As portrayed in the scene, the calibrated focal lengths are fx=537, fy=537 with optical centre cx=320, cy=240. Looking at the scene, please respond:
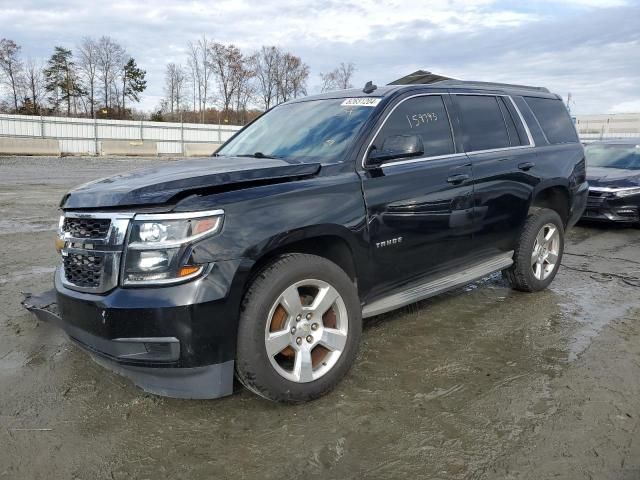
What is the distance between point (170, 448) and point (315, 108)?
9.04ft

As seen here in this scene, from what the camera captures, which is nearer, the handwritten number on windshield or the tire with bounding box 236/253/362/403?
the tire with bounding box 236/253/362/403

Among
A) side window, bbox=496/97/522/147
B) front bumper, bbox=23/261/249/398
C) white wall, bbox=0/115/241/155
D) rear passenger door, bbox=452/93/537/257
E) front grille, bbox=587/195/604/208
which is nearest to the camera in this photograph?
front bumper, bbox=23/261/249/398

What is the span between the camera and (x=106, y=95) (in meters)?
58.4

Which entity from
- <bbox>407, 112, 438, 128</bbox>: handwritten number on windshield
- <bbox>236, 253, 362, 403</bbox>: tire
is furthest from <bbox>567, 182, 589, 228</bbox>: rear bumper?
<bbox>236, 253, 362, 403</bbox>: tire

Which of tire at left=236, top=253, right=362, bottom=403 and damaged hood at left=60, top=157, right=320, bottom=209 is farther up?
damaged hood at left=60, top=157, right=320, bottom=209

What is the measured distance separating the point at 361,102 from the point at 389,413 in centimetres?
224

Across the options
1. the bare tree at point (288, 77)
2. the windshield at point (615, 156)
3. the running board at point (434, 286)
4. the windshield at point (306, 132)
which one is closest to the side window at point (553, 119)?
the running board at point (434, 286)

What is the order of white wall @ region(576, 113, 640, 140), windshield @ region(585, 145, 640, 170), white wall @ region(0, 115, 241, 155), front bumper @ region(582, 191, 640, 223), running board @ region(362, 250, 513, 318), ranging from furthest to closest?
white wall @ region(576, 113, 640, 140) → white wall @ region(0, 115, 241, 155) → windshield @ region(585, 145, 640, 170) → front bumper @ region(582, 191, 640, 223) → running board @ region(362, 250, 513, 318)

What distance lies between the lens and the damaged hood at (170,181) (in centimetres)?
283

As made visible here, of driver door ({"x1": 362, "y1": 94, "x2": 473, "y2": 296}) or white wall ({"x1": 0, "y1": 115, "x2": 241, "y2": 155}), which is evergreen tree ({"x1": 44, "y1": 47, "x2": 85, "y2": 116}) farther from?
driver door ({"x1": 362, "y1": 94, "x2": 473, "y2": 296})

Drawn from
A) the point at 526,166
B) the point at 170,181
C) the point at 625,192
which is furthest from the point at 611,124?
the point at 170,181

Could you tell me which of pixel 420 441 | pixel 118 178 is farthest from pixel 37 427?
pixel 420 441

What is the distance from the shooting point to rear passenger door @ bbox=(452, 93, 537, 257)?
4.41 meters

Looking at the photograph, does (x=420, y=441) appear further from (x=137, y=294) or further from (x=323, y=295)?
(x=137, y=294)
